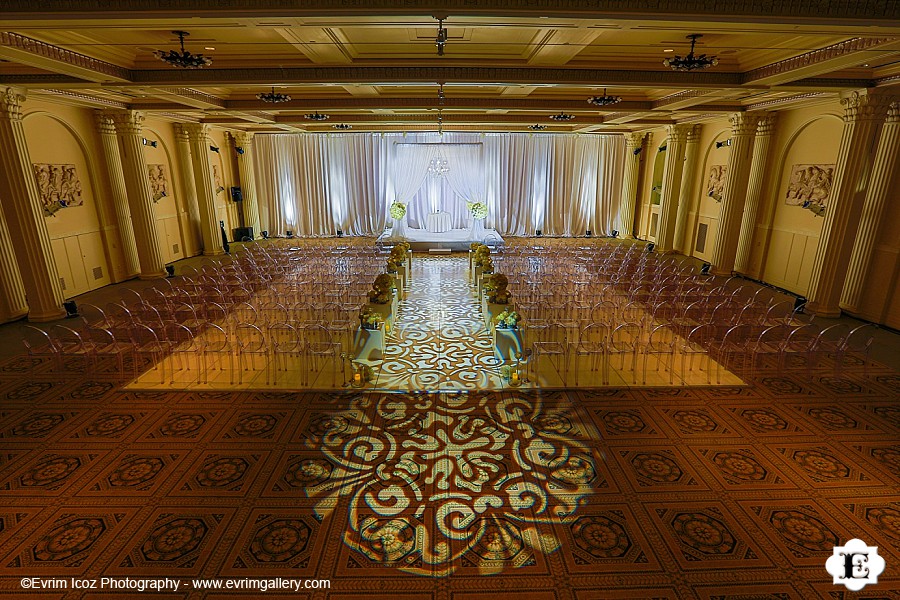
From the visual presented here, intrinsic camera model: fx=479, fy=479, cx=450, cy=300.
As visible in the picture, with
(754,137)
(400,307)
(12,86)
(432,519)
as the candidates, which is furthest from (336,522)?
(754,137)

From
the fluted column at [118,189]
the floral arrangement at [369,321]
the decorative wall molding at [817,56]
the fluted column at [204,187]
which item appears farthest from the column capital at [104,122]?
the decorative wall molding at [817,56]

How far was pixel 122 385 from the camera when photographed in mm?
6613

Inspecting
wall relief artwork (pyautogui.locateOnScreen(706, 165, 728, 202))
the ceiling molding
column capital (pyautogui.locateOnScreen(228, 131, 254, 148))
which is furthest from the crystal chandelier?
the ceiling molding

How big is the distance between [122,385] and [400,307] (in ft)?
17.3

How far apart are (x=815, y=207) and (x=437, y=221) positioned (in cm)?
1359

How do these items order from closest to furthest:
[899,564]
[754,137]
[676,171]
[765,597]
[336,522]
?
[765,597], [899,564], [336,522], [754,137], [676,171]

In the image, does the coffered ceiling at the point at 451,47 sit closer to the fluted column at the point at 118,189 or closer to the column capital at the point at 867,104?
the column capital at the point at 867,104

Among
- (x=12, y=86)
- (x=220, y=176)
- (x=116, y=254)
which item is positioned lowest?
(x=116, y=254)

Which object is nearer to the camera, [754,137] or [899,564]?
[899,564]

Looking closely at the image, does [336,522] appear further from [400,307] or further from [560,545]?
[400,307]

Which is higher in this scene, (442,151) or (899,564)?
(442,151)

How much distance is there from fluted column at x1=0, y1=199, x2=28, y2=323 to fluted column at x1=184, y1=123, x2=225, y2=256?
24.3ft

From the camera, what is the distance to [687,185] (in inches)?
628

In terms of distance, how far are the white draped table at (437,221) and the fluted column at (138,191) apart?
10762 mm
